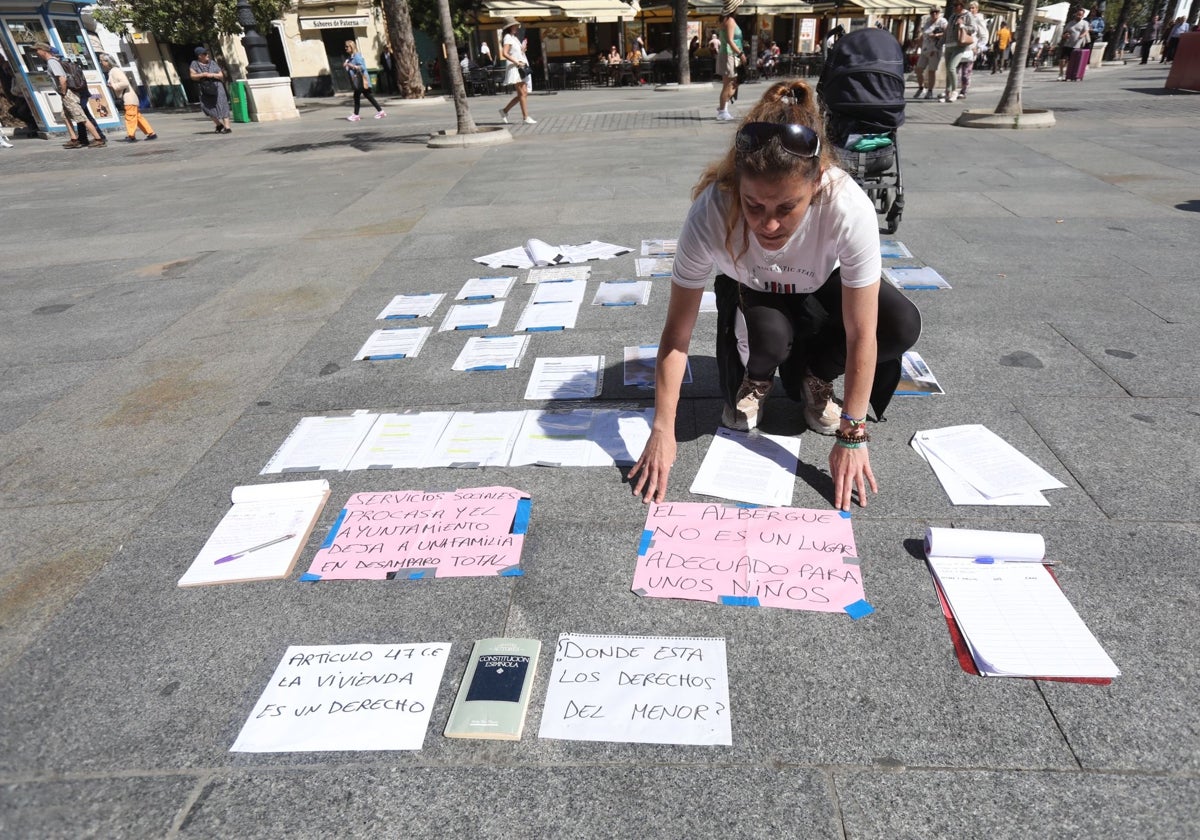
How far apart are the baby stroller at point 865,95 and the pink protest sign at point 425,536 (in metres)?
3.44

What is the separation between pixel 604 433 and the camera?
2961mm

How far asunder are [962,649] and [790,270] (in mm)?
1372

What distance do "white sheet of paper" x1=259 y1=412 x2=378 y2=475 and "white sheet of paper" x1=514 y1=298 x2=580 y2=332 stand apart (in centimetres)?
119

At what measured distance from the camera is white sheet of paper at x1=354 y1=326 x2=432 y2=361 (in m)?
3.83

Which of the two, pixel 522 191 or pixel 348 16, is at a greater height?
pixel 348 16

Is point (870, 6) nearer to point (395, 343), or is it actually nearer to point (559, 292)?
point (559, 292)

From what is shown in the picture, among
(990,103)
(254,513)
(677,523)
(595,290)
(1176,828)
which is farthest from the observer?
(990,103)

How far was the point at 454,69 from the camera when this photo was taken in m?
9.96

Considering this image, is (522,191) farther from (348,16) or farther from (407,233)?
(348,16)

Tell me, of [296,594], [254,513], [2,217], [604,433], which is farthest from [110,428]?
[2,217]

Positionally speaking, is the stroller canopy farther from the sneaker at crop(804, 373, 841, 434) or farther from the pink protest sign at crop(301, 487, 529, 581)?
the pink protest sign at crop(301, 487, 529, 581)

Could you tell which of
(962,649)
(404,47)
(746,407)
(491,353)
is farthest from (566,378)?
(404,47)

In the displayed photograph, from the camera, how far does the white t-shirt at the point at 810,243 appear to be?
7.23 feet

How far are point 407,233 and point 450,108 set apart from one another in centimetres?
1265
